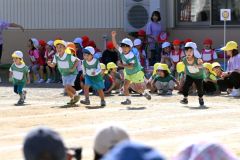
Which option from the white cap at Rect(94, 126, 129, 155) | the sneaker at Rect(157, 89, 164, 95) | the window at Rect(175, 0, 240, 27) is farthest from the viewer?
the window at Rect(175, 0, 240, 27)

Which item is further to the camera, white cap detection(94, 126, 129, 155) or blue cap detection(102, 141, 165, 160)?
white cap detection(94, 126, 129, 155)

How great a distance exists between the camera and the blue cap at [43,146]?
3.40 metres

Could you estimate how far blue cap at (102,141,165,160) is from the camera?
2.97m

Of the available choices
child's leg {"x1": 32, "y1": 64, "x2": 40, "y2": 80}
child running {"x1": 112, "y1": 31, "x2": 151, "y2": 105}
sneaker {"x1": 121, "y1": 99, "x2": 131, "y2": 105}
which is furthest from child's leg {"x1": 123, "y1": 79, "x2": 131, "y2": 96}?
child's leg {"x1": 32, "y1": 64, "x2": 40, "y2": 80}

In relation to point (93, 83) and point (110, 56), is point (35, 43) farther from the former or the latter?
point (93, 83)

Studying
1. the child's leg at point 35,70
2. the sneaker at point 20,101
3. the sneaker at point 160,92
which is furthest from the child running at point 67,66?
the child's leg at point 35,70

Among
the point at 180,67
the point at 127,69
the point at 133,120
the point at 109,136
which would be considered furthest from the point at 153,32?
the point at 109,136

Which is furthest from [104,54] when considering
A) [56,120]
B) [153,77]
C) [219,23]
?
[56,120]

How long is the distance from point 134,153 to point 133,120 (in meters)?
11.8

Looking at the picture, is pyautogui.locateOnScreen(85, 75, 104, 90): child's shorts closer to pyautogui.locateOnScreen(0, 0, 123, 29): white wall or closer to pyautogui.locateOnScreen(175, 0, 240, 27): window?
pyautogui.locateOnScreen(175, 0, 240, 27): window

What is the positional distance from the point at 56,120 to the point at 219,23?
37.1 feet

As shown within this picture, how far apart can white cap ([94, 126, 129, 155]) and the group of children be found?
44.6 ft

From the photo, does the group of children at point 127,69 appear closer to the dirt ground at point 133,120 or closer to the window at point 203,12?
the dirt ground at point 133,120

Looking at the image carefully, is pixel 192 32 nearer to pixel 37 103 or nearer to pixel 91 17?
pixel 91 17
